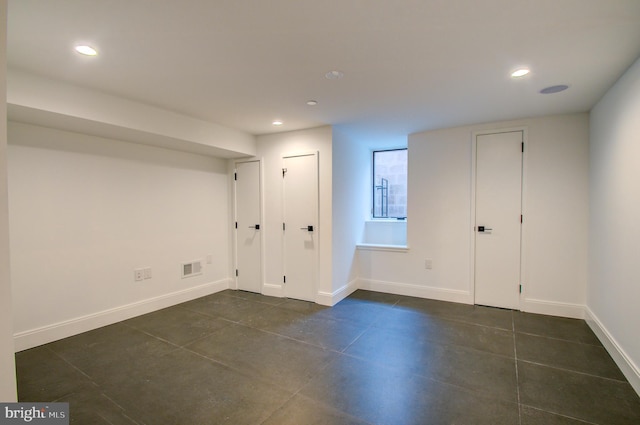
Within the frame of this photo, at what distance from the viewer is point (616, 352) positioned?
2.48m

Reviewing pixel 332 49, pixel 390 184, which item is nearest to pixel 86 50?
pixel 332 49

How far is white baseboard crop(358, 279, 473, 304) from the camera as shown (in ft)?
13.4

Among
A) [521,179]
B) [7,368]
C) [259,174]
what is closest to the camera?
[7,368]

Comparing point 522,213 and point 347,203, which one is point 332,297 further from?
point 522,213

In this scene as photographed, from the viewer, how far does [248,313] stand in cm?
373

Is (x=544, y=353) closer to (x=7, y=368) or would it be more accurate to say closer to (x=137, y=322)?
(x=7, y=368)

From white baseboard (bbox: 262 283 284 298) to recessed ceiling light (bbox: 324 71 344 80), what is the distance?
3024 mm


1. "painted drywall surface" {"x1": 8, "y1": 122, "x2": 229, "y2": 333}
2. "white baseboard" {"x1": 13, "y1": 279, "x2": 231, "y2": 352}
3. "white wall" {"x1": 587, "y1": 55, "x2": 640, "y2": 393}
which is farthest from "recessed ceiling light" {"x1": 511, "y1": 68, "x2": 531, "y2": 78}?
"white baseboard" {"x1": 13, "y1": 279, "x2": 231, "y2": 352}

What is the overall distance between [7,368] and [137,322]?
274cm

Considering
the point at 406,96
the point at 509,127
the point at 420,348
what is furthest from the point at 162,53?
the point at 509,127

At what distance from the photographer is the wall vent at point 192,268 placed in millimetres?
4207

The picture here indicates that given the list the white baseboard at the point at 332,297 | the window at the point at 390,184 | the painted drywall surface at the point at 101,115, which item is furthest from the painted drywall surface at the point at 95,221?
the window at the point at 390,184

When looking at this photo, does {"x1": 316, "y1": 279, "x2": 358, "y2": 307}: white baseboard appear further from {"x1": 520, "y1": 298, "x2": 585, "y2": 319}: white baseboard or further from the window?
{"x1": 520, "y1": 298, "x2": 585, "y2": 319}: white baseboard

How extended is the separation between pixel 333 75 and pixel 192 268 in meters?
3.37
